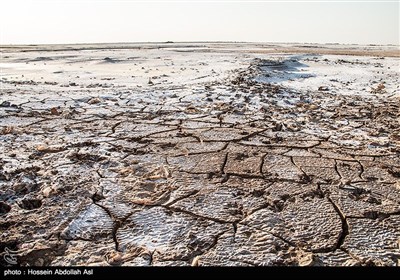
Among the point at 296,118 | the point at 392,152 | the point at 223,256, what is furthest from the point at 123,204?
the point at 296,118

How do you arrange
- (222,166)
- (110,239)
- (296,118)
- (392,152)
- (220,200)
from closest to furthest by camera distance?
(110,239)
(220,200)
(222,166)
(392,152)
(296,118)

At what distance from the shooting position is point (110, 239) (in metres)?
2.03

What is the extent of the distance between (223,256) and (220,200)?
0.65 m

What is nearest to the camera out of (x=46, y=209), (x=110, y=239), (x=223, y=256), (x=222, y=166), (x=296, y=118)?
(x=223, y=256)

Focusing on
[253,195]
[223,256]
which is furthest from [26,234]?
[253,195]

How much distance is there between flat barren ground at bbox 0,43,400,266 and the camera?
1.95m

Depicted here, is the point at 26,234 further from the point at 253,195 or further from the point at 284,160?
the point at 284,160

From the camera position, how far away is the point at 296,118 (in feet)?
16.1

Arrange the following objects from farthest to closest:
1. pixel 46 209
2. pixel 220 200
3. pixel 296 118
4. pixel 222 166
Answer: pixel 296 118
pixel 222 166
pixel 220 200
pixel 46 209

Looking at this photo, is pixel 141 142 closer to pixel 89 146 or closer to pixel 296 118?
pixel 89 146

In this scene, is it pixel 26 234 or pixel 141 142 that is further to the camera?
pixel 141 142

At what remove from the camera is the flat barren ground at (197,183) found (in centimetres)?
195

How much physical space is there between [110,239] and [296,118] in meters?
3.58

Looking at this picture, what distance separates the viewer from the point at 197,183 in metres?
2.77
